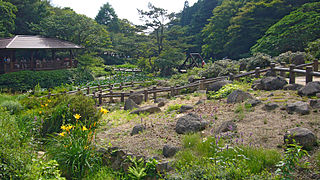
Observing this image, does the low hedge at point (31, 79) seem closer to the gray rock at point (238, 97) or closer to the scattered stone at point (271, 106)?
the gray rock at point (238, 97)

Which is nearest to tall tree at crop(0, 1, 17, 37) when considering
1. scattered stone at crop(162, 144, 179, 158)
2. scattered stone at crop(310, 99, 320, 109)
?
scattered stone at crop(162, 144, 179, 158)

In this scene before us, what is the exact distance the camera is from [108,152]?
5598 millimetres

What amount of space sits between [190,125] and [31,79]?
19.7 meters

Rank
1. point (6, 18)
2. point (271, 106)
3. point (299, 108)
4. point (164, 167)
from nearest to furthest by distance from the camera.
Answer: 1. point (164, 167)
2. point (299, 108)
3. point (271, 106)
4. point (6, 18)

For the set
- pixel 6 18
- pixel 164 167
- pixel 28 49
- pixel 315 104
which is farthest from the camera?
pixel 6 18

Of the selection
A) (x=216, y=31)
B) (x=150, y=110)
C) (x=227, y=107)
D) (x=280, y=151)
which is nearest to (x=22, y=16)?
(x=216, y=31)

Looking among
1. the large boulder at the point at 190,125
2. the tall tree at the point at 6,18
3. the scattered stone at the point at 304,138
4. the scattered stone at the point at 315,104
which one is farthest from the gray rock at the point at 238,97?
the tall tree at the point at 6,18

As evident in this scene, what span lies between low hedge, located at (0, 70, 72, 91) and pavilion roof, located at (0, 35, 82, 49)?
2.21 meters

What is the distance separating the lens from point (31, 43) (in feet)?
77.2

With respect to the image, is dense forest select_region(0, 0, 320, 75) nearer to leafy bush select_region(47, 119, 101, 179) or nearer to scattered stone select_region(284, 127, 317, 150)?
scattered stone select_region(284, 127, 317, 150)

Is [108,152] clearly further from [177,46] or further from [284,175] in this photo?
[177,46]

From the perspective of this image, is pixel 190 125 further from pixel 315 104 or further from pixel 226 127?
pixel 315 104

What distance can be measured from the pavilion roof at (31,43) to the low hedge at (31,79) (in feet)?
7.26

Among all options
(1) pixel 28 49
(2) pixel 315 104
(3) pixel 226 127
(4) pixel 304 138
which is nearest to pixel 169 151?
(3) pixel 226 127
